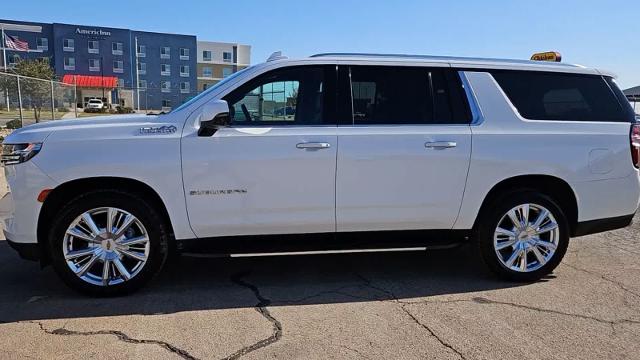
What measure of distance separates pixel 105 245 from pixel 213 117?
4.41 ft

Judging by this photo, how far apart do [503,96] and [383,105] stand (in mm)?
1126

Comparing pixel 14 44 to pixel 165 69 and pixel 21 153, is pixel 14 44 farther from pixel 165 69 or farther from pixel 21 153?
pixel 21 153

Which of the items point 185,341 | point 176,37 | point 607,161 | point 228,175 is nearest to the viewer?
point 185,341

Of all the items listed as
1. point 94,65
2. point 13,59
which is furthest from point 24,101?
point 13,59

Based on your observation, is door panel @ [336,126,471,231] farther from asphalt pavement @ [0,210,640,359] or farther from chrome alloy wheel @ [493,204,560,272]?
asphalt pavement @ [0,210,640,359]

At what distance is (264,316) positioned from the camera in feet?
12.2

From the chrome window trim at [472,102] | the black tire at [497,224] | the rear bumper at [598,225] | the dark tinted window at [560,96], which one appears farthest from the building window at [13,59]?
the rear bumper at [598,225]

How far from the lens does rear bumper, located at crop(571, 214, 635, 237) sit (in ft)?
15.1

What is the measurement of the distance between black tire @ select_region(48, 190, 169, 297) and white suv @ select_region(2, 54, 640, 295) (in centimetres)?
1

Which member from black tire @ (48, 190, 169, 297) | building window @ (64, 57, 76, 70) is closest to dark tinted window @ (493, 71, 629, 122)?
black tire @ (48, 190, 169, 297)

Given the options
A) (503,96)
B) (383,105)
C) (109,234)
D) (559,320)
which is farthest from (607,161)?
(109,234)

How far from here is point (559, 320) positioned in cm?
373

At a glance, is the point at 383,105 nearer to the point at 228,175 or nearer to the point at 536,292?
the point at 228,175

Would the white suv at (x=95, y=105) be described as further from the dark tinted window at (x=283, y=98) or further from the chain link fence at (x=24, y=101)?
the dark tinted window at (x=283, y=98)
